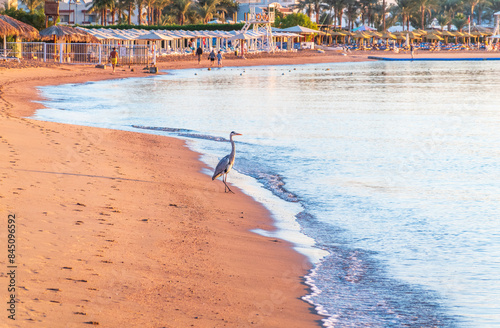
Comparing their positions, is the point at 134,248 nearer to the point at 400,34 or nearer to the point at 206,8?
the point at 206,8

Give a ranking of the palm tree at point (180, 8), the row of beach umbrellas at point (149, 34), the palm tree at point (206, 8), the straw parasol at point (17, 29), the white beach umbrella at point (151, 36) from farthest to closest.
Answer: the palm tree at point (206, 8) → the palm tree at point (180, 8) → the white beach umbrella at point (151, 36) → the row of beach umbrellas at point (149, 34) → the straw parasol at point (17, 29)

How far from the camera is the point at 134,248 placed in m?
7.25

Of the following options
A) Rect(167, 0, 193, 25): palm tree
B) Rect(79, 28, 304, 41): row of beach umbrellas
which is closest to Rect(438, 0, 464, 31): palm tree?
Rect(167, 0, 193, 25): palm tree

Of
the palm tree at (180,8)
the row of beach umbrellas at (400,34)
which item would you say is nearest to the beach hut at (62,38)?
the palm tree at (180,8)

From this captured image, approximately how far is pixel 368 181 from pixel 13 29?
34.9 metres

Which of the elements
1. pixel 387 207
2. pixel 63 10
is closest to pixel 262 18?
pixel 63 10

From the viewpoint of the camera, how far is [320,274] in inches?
295

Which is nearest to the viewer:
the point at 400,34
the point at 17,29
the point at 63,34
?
the point at 17,29

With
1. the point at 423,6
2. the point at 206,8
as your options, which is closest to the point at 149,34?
the point at 206,8

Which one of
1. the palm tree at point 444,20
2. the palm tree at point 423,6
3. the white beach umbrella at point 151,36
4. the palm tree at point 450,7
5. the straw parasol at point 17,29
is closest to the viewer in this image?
the straw parasol at point 17,29

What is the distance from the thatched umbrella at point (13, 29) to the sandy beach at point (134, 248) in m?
31.1

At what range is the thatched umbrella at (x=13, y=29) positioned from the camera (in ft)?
137

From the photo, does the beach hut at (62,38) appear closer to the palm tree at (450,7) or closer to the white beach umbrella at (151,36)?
the white beach umbrella at (151,36)

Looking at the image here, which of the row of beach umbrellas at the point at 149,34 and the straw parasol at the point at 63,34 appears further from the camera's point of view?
the row of beach umbrellas at the point at 149,34
